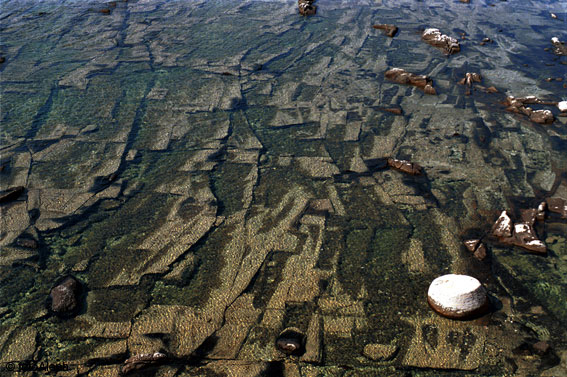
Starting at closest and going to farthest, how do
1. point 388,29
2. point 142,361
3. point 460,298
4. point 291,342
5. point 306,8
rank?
point 142,361, point 291,342, point 460,298, point 388,29, point 306,8

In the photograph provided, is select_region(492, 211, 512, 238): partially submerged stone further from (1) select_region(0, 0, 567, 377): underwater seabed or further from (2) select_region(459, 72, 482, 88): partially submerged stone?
(2) select_region(459, 72, 482, 88): partially submerged stone

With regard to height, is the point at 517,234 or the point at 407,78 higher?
the point at 407,78

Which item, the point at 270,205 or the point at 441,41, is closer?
the point at 270,205

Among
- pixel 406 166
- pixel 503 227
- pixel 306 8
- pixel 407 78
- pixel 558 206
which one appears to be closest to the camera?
pixel 503 227

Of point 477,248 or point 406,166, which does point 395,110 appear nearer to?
point 406,166

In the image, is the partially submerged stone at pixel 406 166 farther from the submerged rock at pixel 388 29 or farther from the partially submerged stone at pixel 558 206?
the submerged rock at pixel 388 29

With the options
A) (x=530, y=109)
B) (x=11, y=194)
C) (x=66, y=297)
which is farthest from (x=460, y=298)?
(x=11, y=194)

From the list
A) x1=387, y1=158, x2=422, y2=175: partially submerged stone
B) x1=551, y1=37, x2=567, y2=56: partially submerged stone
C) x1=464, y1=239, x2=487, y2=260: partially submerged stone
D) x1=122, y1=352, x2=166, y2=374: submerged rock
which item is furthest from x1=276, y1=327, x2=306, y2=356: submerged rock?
x1=551, y1=37, x2=567, y2=56: partially submerged stone
